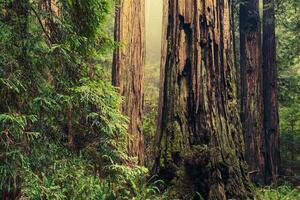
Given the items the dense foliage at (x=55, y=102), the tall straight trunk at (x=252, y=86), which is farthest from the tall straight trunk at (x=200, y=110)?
the tall straight trunk at (x=252, y=86)

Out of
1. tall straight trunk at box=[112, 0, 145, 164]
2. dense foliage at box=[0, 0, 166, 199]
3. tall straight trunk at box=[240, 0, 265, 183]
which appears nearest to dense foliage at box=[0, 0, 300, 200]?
dense foliage at box=[0, 0, 166, 199]

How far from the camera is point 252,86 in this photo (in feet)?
43.8

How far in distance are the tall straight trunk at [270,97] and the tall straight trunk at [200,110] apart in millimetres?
7592

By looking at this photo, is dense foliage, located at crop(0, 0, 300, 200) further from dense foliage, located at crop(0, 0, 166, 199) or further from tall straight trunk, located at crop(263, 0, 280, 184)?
tall straight trunk, located at crop(263, 0, 280, 184)

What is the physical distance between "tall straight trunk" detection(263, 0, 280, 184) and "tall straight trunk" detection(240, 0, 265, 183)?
1.82 ft

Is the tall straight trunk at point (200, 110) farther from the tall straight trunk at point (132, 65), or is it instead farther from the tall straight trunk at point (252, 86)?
the tall straight trunk at point (252, 86)

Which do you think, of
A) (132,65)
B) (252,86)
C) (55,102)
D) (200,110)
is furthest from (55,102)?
(252,86)

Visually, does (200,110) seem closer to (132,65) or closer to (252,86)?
(132,65)

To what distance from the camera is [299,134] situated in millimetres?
16188

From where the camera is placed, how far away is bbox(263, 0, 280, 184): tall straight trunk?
13.8 meters

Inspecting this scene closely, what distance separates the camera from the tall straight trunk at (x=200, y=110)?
20.2 ft

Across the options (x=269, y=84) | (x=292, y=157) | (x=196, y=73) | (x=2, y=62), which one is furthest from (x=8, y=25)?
(x=292, y=157)

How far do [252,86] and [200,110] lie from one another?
23.9 ft

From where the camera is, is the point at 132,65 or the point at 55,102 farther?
the point at 132,65
